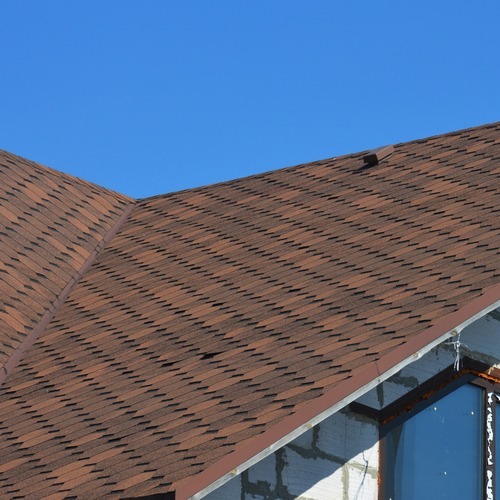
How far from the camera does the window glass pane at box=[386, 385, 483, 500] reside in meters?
9.25

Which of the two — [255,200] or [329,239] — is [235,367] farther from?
[255,200]

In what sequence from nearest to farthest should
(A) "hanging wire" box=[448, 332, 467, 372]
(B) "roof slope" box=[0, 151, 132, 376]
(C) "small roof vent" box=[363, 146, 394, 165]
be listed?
(A) "hanging wire" box=[448, 332, 467, 372], (B) "roof slope" box=[0, 151, 132, 376], (C) "small roof vent" box=[363, 146, 394, 165]

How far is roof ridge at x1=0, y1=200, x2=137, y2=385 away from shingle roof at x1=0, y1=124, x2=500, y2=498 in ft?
0.23

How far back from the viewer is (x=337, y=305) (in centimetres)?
973

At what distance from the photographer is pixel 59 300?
12273 millimetres

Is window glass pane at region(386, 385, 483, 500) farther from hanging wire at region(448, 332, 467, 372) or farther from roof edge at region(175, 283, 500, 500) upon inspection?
roof edge at region(175, 283, 500, 500)

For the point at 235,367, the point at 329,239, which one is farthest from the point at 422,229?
the point at 235,367

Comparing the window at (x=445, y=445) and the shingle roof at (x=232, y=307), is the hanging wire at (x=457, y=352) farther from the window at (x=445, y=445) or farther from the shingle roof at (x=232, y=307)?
the shingle roof at (x=232, y=307)

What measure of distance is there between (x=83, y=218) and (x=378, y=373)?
6.76 meters

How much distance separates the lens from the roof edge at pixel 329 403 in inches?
288

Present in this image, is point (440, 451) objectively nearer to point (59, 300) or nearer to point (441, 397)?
point (441, 397)

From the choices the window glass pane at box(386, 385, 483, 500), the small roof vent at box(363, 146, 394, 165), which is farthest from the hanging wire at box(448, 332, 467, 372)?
the small roof vent at box(363, 146, 394, 165)

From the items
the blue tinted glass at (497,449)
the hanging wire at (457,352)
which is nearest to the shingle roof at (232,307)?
the hanging wire at (457,352)

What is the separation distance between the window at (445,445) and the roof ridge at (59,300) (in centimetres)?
332
